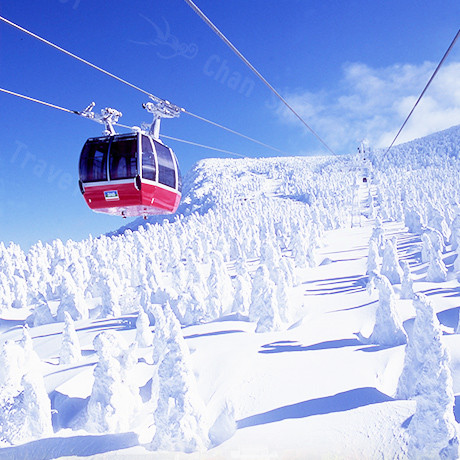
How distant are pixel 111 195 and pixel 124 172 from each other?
790 mm

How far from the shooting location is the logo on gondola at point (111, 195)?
9923 mm

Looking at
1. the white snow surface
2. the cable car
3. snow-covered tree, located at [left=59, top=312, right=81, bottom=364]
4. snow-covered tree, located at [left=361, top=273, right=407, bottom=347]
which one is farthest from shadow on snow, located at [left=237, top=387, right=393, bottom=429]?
snow-covered tree, located at [left=59, top=312, right=81, bottom=364]

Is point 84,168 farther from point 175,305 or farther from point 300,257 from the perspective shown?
point 300,257

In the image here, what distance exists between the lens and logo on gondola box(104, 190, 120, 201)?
992 centimetres

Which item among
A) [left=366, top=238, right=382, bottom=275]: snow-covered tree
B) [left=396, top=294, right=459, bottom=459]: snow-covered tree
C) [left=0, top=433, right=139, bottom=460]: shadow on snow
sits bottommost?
[left=0, top=433, right=139, bottom=460]: shadow on snow

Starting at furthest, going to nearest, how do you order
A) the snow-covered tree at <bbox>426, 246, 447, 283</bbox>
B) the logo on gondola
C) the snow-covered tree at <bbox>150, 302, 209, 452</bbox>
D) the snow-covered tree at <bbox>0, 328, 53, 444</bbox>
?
the snow-covered tree at <bbox>426, 246, 447, 283</bbox> → the snow-covered tree at <bbox>0, 328, 53, 444</bbox> → the snow-covered tree at <bbox>150, 302, 209, 452</bbox> → the logo on gondola

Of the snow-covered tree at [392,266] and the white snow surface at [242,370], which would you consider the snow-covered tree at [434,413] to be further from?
the snow-covered tree at [392,266]

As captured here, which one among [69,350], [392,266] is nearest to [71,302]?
[69,350]

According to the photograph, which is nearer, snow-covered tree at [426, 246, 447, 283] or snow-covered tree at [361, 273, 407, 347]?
snow-covered tree at [361, 273, 407, 347]

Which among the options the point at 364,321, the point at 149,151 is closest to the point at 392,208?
the point at 364,321

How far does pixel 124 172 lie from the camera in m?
9.70

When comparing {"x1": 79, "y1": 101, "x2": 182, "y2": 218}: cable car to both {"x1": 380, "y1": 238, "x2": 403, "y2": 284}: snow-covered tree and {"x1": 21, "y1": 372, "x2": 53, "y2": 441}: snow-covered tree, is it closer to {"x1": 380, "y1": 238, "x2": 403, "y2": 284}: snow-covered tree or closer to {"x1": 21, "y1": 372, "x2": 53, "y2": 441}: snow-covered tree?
{"x1": 21, "y1": 372, "x2": 53, "y2": 441}: snow-covered tree

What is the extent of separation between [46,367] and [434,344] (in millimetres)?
32434

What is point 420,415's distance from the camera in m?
13.9
